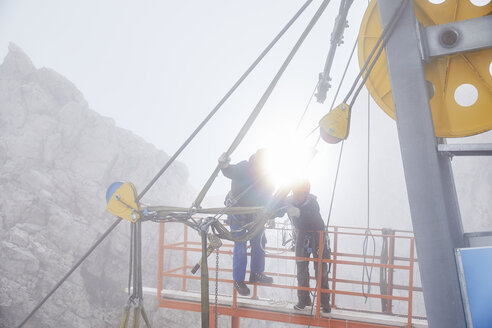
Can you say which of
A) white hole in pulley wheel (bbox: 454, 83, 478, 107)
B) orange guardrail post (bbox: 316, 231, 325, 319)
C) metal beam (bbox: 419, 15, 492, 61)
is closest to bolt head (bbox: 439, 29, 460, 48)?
metal beam (bbox: 419, 15, 492, 61)

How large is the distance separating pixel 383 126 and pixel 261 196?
82.0m

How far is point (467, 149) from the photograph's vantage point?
1.97 m

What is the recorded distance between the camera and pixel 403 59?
217 cm

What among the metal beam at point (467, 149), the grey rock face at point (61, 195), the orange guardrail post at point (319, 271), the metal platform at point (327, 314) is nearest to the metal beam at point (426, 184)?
the metal beam at point (467, 149)

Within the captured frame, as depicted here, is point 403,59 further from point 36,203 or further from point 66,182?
point 66,182

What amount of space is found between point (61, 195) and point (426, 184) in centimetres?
4293

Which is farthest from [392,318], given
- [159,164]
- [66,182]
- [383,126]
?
[383,126]

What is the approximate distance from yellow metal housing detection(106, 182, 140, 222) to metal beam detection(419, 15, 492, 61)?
267cm

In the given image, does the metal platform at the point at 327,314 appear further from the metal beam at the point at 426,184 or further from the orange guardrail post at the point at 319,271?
the metal beam at the point at 426,184

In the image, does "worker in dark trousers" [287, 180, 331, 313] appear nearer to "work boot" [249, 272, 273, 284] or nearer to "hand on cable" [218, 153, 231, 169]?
"work boot" [249, 272, 273, 284]

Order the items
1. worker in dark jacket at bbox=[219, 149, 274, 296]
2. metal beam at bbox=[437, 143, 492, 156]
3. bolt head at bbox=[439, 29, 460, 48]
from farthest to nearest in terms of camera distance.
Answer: worker in dark jacket at bbox=[219, 149, 274, 296]
bolt head at bbox=[439, 29, 460, 48]
metal beam at bbox=[437, 143, 492, 156]

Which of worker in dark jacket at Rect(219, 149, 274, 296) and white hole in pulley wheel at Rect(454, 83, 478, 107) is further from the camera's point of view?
worker in dark jacket at Rect(219, 149, 274, 296)

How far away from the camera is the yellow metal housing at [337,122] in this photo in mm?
2461

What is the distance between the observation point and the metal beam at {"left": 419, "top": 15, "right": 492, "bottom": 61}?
2012 mm
